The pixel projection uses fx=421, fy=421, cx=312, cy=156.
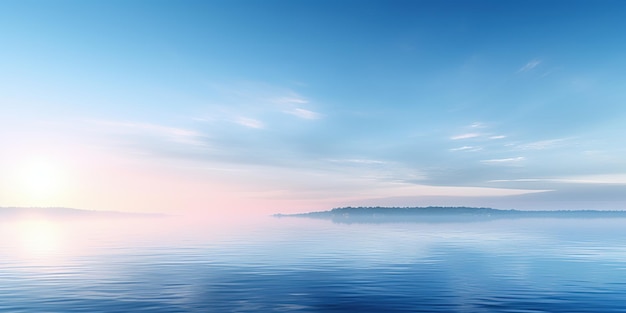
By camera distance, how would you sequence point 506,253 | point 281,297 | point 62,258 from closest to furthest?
point 281,297 < point 62,258 < point 506,253

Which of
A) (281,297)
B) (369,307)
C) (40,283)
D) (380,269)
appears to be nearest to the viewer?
(369,307)

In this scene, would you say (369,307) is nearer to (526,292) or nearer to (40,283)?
(526,292)

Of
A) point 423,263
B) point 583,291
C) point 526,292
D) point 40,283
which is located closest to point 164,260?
point 40,283

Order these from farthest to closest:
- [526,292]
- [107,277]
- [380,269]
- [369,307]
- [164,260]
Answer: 1. [164,260]
2. [380,269]
3. [107,277]
4. [526,292]
5. [369,307]

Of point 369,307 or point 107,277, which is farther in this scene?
point 107,277

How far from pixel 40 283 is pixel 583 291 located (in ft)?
179

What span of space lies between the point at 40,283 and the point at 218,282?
18.8 meters

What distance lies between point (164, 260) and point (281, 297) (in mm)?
34473

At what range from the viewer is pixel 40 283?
44.6 meters

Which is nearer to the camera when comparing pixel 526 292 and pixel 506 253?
pixel 526 292

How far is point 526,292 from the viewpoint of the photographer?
1554 inches

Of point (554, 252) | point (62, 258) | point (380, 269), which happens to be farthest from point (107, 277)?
point (554, 252)

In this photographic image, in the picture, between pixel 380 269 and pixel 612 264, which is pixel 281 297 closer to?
pixel 380 269

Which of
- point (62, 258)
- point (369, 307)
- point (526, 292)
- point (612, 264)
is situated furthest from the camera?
point (62, 258)
